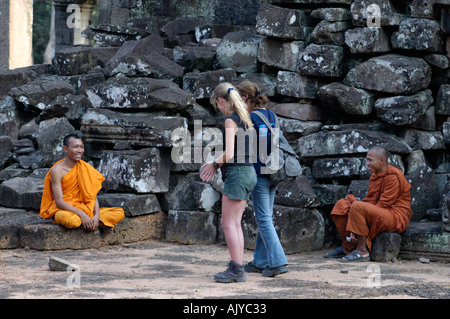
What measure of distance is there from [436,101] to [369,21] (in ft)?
3.82

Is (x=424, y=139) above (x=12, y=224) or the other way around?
above

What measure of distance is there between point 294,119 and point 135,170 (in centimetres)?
201

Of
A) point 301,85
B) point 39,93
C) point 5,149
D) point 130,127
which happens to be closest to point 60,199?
point 130,127

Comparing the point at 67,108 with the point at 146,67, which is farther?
the point at 146,67

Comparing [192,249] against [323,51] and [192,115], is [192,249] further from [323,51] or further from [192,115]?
[323,51]

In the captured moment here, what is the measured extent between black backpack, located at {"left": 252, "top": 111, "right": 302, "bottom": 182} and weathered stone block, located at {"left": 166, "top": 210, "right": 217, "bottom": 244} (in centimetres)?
223

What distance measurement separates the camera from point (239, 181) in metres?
5.89

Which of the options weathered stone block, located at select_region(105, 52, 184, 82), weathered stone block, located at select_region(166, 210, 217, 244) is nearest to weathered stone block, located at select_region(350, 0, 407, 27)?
weathered stone block, located at select_region(105, 52, 184, 82)

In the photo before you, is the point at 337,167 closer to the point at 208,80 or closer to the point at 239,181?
the point at 208,80

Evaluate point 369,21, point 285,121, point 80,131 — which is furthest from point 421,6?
point 80,131

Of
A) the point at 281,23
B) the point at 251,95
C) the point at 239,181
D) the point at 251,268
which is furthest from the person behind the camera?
the point at 281,23

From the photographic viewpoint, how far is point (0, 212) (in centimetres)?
809

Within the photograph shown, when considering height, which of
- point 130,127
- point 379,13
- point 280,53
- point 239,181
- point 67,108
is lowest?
point 239,181

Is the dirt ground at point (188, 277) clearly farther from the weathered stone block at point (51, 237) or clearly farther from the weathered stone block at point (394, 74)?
the weathered stone block at point (394, 74)
